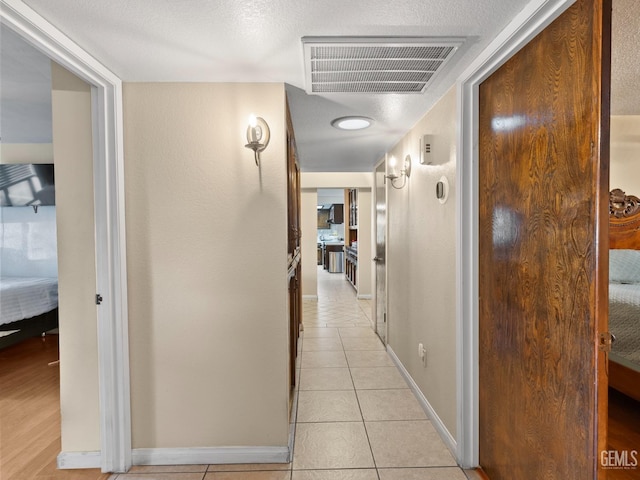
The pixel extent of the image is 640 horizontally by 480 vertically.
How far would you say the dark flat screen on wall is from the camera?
12.5 feet

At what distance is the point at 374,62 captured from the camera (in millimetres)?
1700

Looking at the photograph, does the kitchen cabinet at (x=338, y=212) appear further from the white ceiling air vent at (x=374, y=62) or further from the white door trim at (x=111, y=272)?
the white door trim at (x=111, y=272)

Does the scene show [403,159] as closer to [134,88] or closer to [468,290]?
[468,290]

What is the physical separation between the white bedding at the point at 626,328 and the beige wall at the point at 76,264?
331 cm

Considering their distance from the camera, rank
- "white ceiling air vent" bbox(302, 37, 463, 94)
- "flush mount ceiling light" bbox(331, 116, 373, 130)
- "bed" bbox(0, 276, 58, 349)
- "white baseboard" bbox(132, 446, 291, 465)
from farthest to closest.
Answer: "bed" bbox(0, 276, 58, 349) → "flush mount ceiling light" bbox(331, 116, 373, 130) → "white baseboard" bbox(132, 446, 291, 465) → "white ceiling air vent" bbox(302, 37, 463, 94)

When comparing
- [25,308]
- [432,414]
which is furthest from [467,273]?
[25,308]

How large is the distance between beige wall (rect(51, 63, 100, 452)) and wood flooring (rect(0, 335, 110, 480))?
18 cm

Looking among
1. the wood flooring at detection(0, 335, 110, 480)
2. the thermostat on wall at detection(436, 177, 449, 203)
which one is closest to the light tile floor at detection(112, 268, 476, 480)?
the wood flooring at detection(0, 335, 110, 480)

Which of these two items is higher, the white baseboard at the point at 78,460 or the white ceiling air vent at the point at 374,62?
the white ceiling air vent at the point at 374,62

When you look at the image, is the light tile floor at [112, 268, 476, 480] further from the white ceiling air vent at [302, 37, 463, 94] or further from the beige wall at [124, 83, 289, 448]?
the white ceiling air vent at [302, 37, 463, 94]

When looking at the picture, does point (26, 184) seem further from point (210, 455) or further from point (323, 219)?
point (323, 219)

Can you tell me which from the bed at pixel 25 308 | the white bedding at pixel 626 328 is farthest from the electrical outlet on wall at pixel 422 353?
the bed at pixel 25 308

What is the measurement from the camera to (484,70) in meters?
1.68

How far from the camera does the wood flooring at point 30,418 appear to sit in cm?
188
